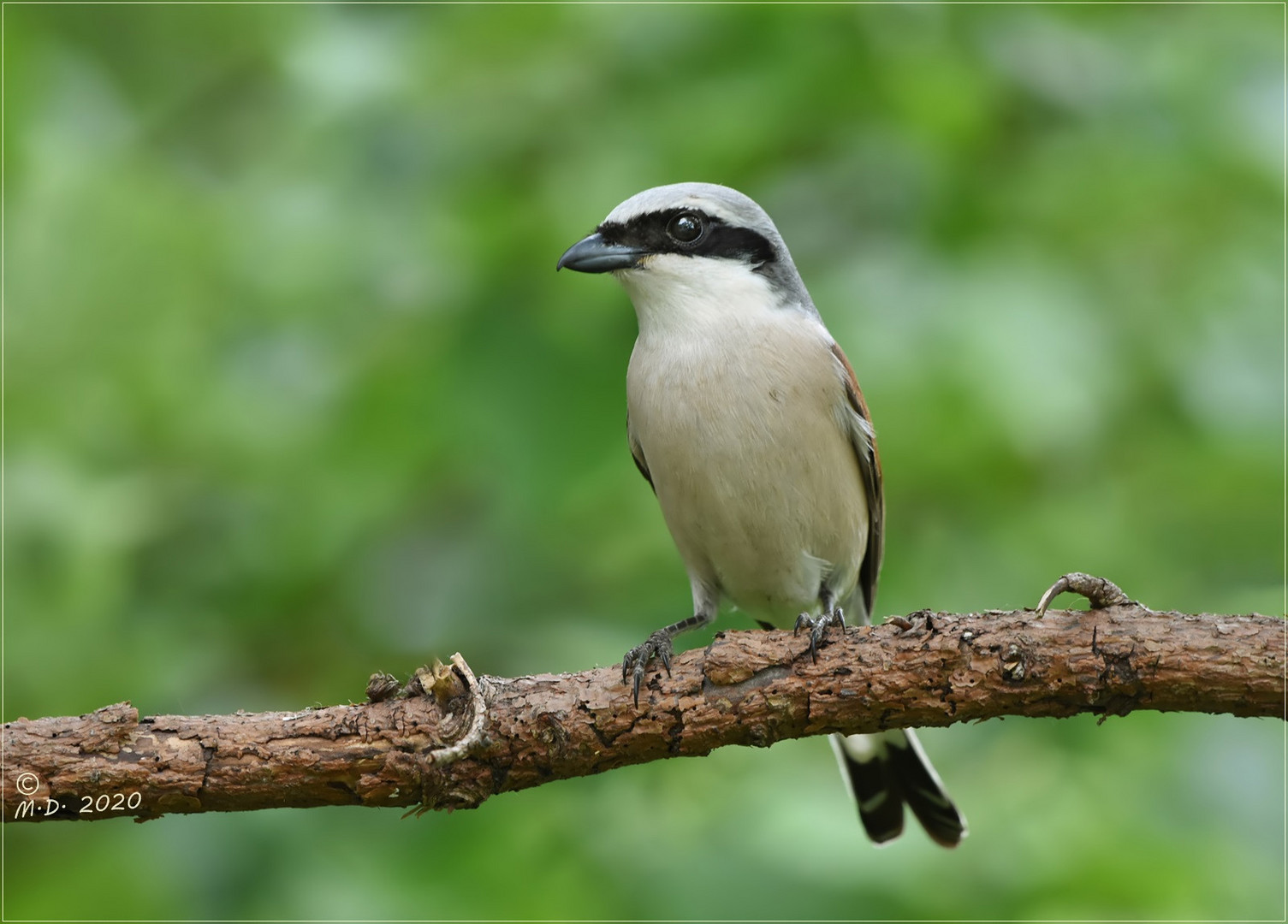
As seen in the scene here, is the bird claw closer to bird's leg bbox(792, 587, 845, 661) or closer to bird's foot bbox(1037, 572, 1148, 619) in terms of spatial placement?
bird's leg bbox(792, 587, 845, 661)

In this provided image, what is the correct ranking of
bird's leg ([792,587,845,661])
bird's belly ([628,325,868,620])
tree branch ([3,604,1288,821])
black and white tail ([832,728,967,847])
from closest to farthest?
1. tree branch ([3,604,1288,821])
2. bird's leg ([792,587,845,661])
3. bird's belly ([628,325,868,620])
4. black and white tail ([832,728,967,847])

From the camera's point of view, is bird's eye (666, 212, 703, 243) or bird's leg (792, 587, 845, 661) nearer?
bird's leg (792, 587, 845, 661)

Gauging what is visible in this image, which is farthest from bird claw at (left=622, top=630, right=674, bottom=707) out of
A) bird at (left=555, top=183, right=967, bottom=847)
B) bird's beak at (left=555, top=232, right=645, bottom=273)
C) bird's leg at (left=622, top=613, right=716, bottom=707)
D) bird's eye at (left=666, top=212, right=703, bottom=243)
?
bird's eye at (left=666, top=212, right=703, bottom=243)

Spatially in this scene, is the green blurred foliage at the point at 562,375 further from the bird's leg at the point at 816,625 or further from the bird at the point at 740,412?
the bird's leg at the point at 816,625

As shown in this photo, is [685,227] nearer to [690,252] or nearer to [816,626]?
[690,252]

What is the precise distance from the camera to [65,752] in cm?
305

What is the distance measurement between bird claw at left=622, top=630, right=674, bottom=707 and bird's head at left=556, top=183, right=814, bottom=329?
129cm

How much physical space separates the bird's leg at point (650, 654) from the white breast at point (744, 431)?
0.40 metres

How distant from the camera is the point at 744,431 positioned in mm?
4312

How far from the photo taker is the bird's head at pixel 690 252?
14.7 ft

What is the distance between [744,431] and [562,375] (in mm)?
795

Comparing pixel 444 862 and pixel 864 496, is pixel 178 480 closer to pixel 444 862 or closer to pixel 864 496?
pixel 444 862

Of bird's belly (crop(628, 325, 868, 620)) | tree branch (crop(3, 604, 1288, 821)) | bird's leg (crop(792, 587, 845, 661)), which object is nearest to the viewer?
tree branch (crop(3, 604, 1288, 821))

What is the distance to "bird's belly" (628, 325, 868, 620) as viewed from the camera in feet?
14.2
